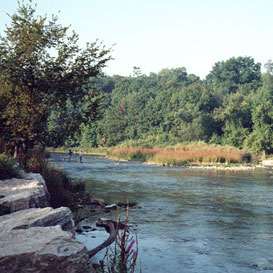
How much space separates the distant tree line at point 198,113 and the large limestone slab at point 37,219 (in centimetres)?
3412

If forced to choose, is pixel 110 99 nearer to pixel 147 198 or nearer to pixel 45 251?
pixel 147 198

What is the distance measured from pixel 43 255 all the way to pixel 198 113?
200 feet

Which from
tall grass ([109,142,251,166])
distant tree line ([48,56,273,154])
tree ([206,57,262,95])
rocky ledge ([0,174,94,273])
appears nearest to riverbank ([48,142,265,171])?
tall grass ([109,142,251,166])

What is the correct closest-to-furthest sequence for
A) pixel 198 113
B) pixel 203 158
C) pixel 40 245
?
pixel 40 245, pixel 203 158, pixel 198 113

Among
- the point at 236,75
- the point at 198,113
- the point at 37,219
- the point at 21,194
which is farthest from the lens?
the point at 236,75

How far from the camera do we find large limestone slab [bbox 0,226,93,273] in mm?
4660

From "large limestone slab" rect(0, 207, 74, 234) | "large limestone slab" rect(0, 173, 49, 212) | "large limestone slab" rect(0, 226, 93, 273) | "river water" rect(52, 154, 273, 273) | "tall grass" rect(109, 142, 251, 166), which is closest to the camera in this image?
"large limestone slab" rect(0, 226, 93, 273)

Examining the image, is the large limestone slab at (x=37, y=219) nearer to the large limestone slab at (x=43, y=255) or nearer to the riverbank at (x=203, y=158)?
the large limestone slab at (x=43, y=255)

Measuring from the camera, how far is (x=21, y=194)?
8375mm

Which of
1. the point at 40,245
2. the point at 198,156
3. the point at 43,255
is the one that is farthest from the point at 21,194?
the point at 198,156

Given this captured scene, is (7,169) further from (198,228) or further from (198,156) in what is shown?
(198,156)

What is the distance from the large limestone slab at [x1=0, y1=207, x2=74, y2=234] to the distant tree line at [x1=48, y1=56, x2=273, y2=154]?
3412 cm

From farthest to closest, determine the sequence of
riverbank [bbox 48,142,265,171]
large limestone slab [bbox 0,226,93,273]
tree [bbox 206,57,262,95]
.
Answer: tree [bbox 206,57,262,95] < riverbank [bbox 48,142,265,171] < large limestone slab [bbox 0,226,93,273]

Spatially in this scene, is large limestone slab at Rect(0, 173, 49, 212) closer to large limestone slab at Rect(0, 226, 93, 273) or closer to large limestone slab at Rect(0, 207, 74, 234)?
large limestone slab at Rect(0, 207, 74, 234)
